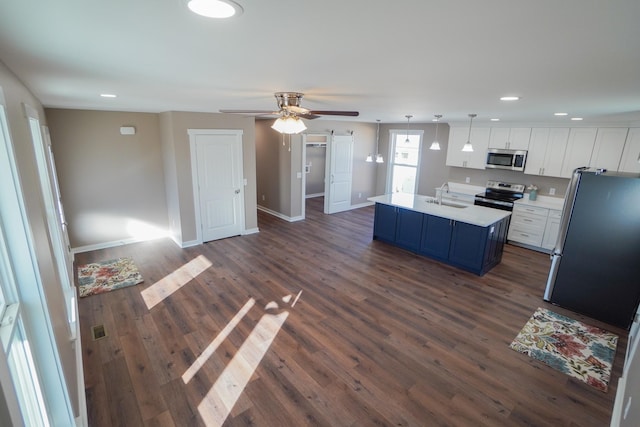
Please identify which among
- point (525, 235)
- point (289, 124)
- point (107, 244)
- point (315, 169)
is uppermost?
point (289, 124)

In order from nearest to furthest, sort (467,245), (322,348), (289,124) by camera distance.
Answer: (289,124) < (322,348) < (467,245)

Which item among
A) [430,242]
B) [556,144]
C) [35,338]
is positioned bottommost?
[430,242]

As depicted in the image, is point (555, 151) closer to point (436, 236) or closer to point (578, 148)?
point (578, 148)

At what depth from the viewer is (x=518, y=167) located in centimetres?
618

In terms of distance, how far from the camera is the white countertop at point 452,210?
191 inches

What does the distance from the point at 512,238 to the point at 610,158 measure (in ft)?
6.75

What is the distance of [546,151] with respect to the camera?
5.89 metres

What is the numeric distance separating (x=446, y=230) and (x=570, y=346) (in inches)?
89.1

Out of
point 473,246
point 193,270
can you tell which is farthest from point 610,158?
point 193,270

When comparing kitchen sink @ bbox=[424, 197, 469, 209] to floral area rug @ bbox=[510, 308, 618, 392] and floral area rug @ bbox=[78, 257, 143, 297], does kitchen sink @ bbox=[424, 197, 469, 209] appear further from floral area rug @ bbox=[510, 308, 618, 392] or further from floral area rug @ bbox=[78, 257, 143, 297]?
floral area rug @ bbox=[78, 257, 143, 297]

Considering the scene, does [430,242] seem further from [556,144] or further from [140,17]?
[140,17]

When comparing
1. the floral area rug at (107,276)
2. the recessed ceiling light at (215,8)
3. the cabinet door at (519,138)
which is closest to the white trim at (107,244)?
the floral area rug at (107,276)

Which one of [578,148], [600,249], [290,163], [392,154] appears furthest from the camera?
[392,154]

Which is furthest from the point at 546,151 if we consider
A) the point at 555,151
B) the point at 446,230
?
the point at 446,230
